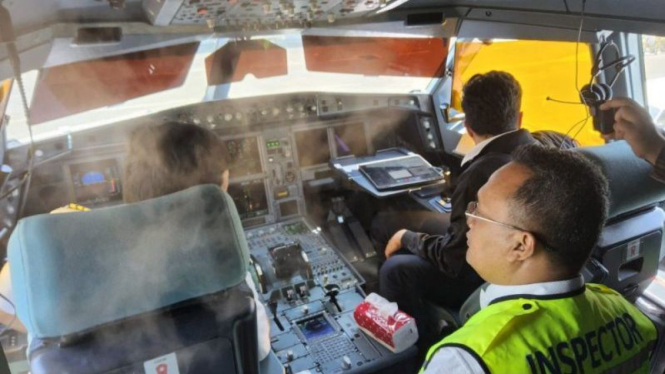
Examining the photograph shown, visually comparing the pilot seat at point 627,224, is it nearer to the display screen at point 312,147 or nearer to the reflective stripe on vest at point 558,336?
the reflective stripe on vest at point 558,336

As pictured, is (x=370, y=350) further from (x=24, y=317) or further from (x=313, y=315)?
(x=24, y=317)

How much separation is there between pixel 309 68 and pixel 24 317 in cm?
293

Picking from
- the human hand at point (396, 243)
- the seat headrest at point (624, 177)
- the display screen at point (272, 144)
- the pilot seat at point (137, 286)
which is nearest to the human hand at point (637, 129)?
the seat headrest at point (624, 177)

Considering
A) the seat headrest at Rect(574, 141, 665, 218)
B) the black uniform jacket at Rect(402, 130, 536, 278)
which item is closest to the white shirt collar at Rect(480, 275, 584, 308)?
the seat headrest at Rect(574, 141, 665, 218)

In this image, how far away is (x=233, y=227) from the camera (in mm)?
1272

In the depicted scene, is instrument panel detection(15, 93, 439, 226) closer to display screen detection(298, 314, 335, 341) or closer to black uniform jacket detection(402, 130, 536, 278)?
display screen detection(298, 314, 335, 341)

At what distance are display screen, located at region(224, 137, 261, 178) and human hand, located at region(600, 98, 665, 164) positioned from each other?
2193 mm

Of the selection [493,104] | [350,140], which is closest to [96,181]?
[350,140]

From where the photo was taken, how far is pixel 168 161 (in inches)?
58.6

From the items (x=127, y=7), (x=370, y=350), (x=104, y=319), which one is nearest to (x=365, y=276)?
(x=370, y=350)

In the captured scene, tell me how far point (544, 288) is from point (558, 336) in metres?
0.12

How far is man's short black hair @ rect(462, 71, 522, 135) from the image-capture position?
7.23 feet

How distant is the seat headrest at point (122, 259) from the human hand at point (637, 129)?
55.7 inches

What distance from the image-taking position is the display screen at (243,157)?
3.40 meters
